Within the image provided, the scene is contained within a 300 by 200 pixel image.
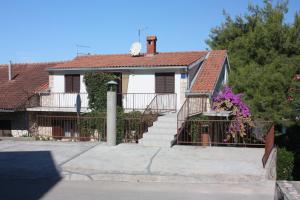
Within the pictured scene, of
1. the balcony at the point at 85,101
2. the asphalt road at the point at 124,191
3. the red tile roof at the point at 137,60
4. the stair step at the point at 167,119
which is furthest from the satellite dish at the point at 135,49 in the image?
the asphalt road at the point at 124,191

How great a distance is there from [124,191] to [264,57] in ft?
57.7

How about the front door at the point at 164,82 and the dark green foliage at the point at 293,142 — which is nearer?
the dark green foliage at the point at 293,142

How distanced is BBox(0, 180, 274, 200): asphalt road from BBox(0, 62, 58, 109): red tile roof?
44.4ft

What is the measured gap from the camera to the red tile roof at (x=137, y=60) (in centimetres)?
1966

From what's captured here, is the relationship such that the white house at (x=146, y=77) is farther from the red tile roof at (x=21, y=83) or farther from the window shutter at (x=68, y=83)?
the red tile roof at (x=21, y=83)

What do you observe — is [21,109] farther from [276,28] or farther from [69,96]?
[276,28]

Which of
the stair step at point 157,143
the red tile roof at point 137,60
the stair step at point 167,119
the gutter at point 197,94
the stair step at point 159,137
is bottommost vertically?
the stair step at point 157,143

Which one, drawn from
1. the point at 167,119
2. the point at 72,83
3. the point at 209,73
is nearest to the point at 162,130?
the point at 167,119

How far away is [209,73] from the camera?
2075 cm

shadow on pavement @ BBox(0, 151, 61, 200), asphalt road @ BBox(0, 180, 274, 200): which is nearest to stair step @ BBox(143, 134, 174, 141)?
shadow on pavement @ BBox(0, 151, 61, 200)

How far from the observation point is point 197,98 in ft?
62.6

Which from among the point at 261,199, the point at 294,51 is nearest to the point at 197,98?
the point at 294,51

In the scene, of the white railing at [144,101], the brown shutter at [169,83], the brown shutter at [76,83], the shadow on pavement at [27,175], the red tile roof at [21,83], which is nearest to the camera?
the shadow on pavement at [27,175]

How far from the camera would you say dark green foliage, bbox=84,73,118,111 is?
2009cm
